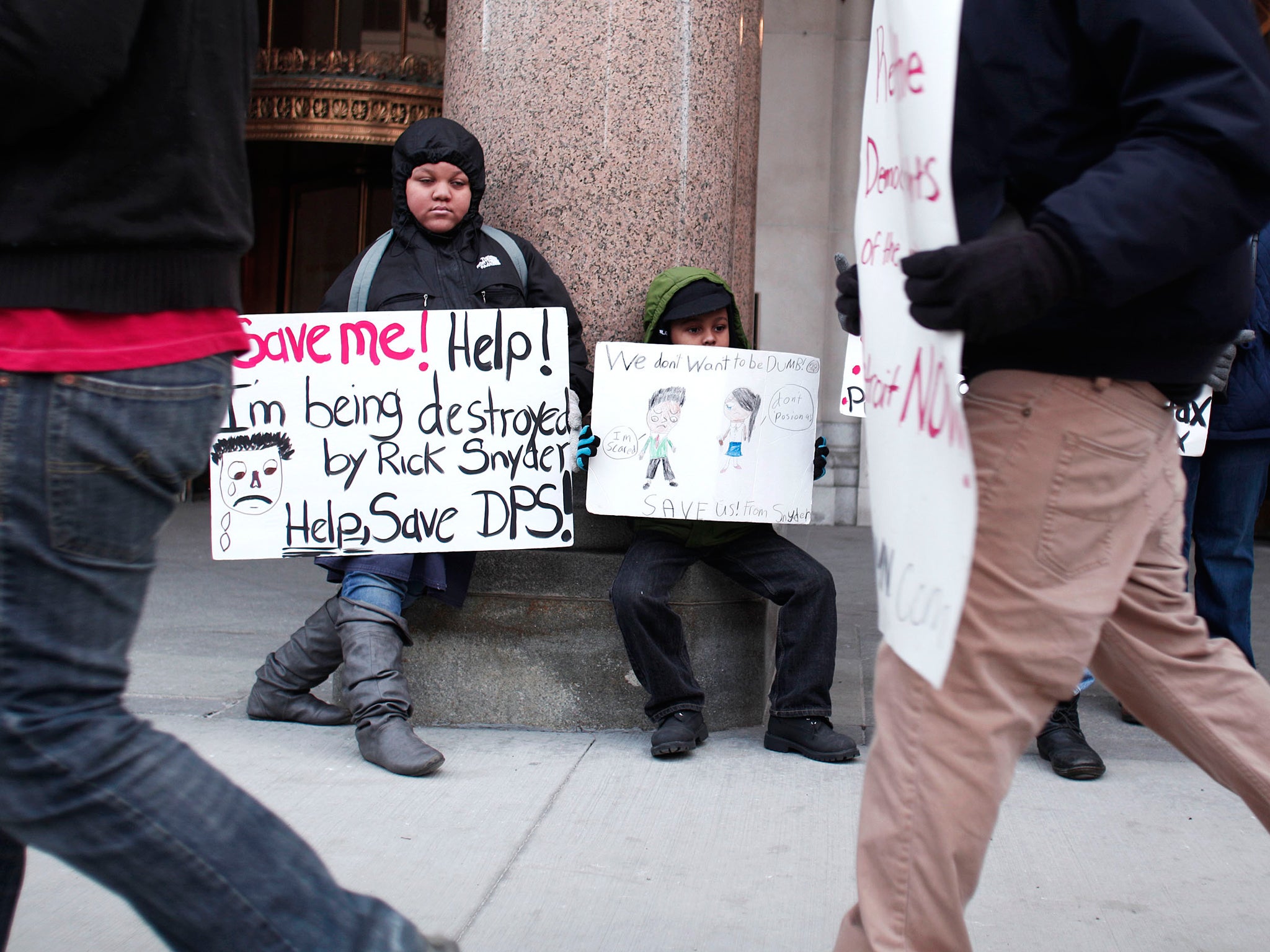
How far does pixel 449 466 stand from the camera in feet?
12.3

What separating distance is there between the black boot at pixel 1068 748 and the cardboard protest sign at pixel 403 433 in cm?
141

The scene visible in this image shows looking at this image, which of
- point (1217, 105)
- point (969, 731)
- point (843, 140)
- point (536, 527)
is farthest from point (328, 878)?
point (843, 140)

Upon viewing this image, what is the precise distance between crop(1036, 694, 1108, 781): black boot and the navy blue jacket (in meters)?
0.94

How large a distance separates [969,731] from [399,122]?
688 centimetres

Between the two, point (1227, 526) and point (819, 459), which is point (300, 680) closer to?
point (819, 459)

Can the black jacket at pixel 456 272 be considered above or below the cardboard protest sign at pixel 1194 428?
above

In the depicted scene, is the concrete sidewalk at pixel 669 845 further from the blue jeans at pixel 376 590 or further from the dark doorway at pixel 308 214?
the dark doorway at pixel 308 214

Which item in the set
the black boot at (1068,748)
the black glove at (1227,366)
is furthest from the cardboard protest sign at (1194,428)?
the black boot at (1068,748)

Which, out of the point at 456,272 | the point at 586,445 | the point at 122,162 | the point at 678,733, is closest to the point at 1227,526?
the point at 678,733

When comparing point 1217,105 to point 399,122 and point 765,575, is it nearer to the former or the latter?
point 765,575

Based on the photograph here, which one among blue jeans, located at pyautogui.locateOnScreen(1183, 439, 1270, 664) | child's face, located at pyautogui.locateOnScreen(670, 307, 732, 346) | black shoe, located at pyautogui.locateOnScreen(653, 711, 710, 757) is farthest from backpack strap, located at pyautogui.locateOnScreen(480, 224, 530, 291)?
blue jeans, located at pyautogui.locateOnScreen(1183, 439, 1270, 664)

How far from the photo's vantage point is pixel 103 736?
58.3 inches

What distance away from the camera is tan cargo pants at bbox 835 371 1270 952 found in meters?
1.67

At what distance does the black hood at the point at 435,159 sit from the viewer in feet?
12.1
